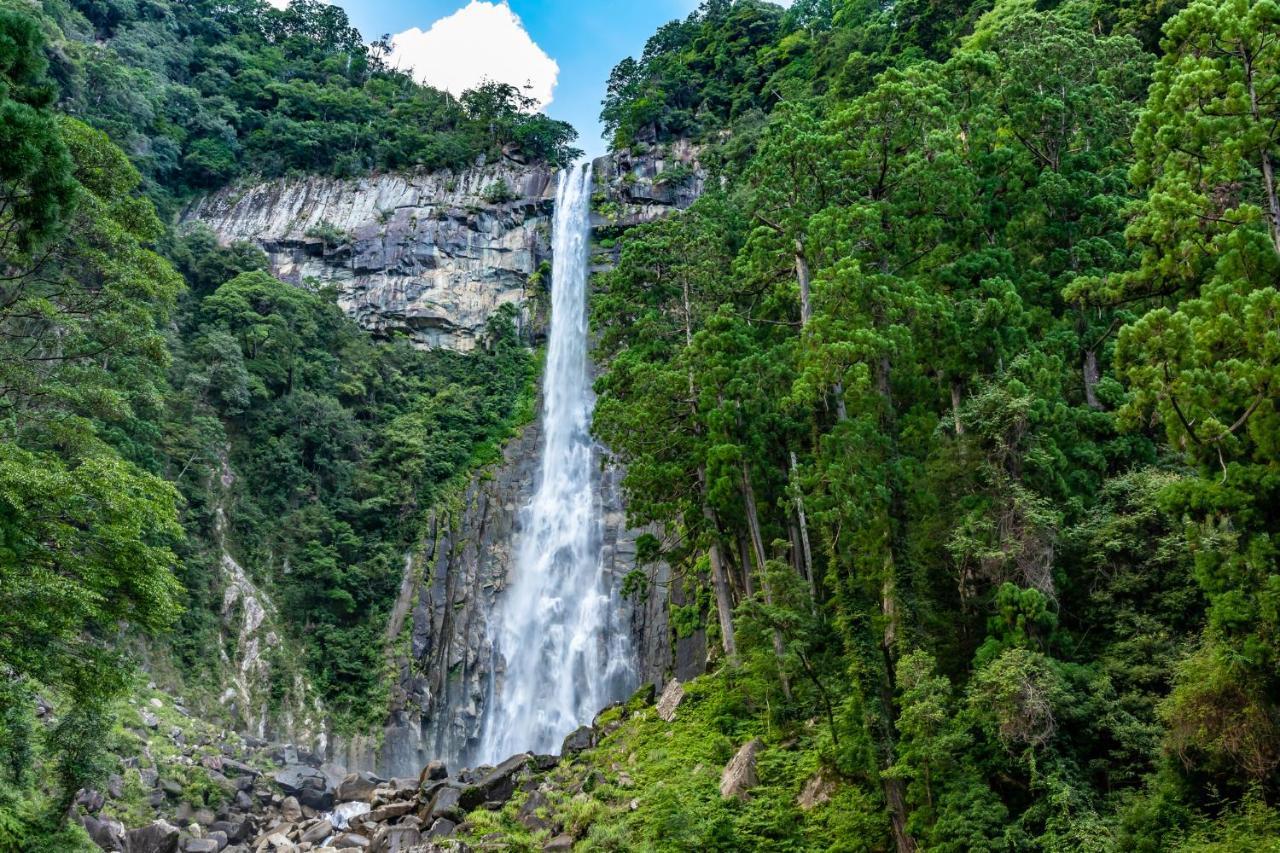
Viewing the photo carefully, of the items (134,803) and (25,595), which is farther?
(134,803)

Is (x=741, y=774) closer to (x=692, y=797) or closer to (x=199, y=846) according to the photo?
(x=692, y=797)

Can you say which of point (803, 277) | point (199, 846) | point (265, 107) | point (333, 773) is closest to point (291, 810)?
point (199, 846)

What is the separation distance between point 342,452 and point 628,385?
721 inches

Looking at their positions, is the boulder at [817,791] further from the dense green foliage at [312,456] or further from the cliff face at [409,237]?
the cliff face at [409,237]

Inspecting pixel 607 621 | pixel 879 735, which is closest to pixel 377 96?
pixel 607 621

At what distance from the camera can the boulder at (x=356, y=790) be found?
19219 millimetres

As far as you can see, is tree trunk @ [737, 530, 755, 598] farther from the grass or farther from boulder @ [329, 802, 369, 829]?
boulder @ [329, 802, 369, 829]

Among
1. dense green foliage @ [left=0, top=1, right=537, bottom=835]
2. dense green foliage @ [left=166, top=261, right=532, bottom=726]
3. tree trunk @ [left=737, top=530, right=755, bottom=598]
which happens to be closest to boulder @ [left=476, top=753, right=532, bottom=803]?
tree trunk @ [left=737, top=530, right=755, bottom=598]

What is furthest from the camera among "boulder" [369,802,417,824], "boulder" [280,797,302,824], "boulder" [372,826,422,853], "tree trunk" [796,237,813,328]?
"boulder" [280,797,302,824]

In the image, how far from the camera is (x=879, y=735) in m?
10.8

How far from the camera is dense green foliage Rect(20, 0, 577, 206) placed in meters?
42.5

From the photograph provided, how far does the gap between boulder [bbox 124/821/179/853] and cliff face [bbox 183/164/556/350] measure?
27.8 m

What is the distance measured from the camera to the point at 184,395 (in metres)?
26.8

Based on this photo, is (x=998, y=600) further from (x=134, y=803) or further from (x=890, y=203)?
(x=134, y=803)
